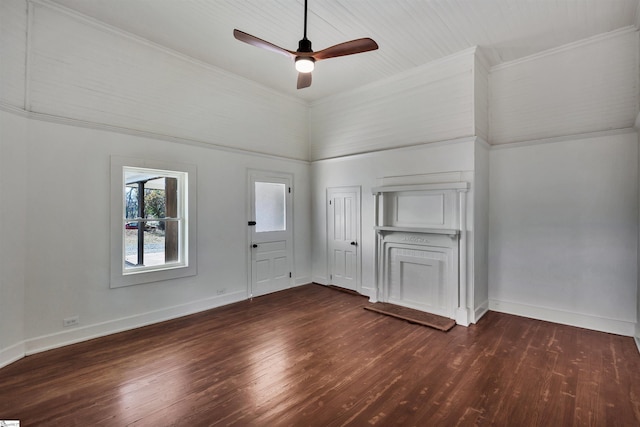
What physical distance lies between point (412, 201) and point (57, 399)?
4.64 metres

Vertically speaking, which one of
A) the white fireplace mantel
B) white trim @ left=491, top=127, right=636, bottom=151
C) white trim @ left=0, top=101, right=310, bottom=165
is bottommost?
the white fireplace mantel

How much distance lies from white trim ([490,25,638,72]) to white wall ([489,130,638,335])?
1237 mm

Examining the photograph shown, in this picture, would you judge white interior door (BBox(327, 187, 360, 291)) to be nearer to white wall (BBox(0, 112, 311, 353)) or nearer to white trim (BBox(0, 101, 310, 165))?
white trim (BBox(0, 101, 310, 165))

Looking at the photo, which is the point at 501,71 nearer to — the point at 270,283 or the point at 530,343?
the point at 530,343

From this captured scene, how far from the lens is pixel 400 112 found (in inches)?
199

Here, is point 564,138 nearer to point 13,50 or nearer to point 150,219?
point 150,219

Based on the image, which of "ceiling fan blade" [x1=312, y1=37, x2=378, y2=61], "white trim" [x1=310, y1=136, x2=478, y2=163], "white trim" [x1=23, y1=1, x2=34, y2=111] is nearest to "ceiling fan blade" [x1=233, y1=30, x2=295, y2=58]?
"ceiling fan blade" [x1=312, y1=37, x2=378, y2=61]

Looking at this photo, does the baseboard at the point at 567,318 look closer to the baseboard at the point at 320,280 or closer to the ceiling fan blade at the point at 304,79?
the baseboard at the point at 320,280

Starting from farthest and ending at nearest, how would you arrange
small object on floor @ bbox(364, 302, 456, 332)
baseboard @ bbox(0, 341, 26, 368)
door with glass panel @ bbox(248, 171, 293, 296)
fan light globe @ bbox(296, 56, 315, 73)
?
door with glass panel @ bbox(248, 171, 293, 296) < small object on floor @ bbox(364, 302, 456, 332) < baseboard @ bbox(0, 341, 26, 368) < fan light globe @ bbox(296, 56, 315, 73)

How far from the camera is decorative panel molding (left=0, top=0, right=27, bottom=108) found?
3072mm

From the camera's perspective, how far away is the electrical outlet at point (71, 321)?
3502 millimetres

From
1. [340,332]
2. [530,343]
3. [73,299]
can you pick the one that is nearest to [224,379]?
[340,332]

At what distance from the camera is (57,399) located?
251 cm

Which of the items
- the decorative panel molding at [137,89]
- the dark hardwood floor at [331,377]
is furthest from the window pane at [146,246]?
the decorative panel molding at [137,89]
